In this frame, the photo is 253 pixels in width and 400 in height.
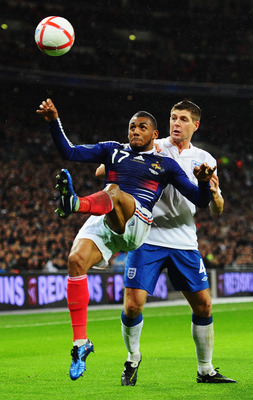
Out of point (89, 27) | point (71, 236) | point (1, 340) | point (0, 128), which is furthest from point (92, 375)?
point (89, 27)

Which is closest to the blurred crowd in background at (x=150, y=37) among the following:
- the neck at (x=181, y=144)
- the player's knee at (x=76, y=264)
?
the neck at (x=181, y=144)

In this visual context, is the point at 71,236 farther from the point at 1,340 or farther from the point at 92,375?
the point at 92,375

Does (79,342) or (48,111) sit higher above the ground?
(48,111)

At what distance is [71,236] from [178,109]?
54.7ft

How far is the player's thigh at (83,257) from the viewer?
5004mm

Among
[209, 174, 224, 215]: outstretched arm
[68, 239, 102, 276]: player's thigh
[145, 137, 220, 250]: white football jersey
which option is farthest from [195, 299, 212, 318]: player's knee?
[68, 239, 102, 276]: player's thigh

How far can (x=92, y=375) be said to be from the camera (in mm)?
6488

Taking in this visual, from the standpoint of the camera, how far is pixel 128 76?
2956 cm

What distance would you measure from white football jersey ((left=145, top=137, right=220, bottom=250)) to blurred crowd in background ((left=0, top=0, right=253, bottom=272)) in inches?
643

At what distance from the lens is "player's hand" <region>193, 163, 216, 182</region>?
17.0 feet

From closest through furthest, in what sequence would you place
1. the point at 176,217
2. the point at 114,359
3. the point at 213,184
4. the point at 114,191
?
the point at 114,191
the point at 213,184
the point at 176,217
the point at 114,359

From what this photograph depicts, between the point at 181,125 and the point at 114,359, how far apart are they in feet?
10.9

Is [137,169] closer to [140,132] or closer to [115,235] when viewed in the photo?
[140,132]

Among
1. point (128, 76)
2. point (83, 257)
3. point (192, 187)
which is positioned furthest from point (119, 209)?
point (128, 76)
